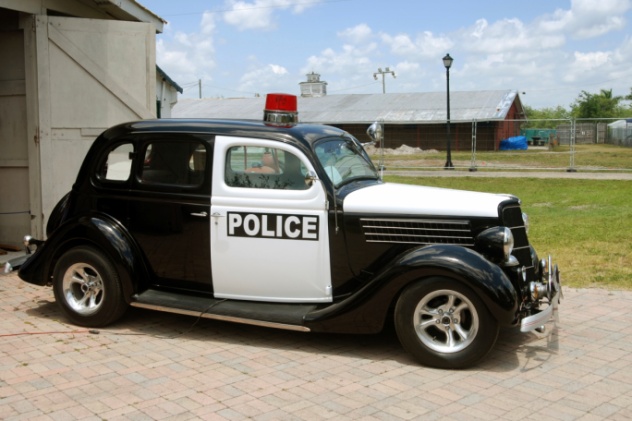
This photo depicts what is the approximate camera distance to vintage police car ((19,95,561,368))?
5.11 meters

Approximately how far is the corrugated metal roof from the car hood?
37.8m

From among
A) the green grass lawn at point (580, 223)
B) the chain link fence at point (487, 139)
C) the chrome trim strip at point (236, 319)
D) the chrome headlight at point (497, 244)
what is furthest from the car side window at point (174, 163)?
the chain link fence at point (487, 139)

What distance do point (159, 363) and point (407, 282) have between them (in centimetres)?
197

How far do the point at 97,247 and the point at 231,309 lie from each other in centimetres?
140

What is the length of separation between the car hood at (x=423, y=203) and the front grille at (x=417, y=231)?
0.07 metres

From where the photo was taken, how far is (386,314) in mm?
5281

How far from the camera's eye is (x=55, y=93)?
→ 8.88 meters

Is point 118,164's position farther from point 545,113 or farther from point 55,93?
point 545,113

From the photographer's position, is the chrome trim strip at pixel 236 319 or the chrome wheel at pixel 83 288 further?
the chrome wheel at pixel 83 288

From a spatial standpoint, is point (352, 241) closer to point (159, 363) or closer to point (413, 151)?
point (159, 363)

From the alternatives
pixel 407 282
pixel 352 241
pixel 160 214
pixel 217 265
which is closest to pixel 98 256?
pixel 160 214

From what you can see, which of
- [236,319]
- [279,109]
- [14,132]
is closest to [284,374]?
[236,319]

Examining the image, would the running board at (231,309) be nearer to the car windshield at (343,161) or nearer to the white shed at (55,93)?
the car windshield at (343,161)

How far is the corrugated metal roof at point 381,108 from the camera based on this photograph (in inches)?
1822
